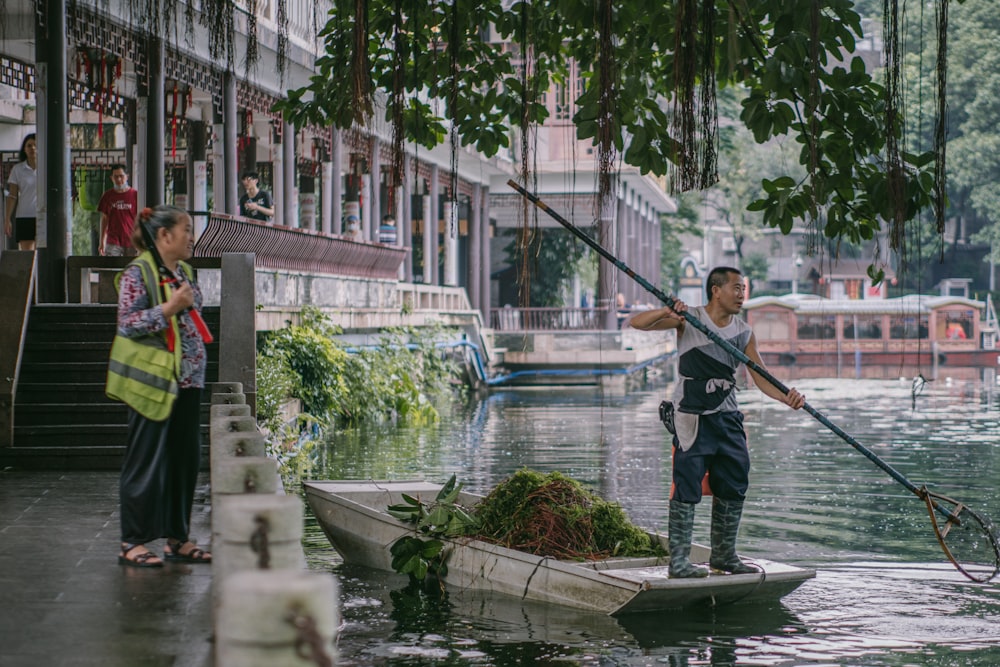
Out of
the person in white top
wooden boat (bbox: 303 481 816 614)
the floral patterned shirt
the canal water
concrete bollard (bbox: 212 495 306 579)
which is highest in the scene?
the person in white top

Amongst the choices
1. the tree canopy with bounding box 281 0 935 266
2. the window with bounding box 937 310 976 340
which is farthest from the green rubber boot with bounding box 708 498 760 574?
the window with bounding box 937 310 976 340

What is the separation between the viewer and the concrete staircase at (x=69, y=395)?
1145cm

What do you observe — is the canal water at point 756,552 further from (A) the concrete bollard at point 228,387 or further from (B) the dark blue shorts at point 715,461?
(A) the concrete bollard at point 228,387

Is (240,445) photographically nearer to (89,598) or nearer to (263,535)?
(89,598)

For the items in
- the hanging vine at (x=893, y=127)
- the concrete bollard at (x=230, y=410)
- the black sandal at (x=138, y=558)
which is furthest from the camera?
the concrete bollard at (x=230, y=410)

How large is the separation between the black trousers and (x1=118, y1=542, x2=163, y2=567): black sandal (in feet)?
0.16

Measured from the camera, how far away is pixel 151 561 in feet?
22.8

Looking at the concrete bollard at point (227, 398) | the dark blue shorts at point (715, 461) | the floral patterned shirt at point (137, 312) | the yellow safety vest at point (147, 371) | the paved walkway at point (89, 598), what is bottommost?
the paved walkway at point (89, 598)

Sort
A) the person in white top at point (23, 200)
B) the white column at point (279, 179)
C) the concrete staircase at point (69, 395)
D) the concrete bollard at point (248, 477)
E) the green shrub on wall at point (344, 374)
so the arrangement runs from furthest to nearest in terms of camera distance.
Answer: the white column at point (279, 179), the green shrub on wall at point (344, 374), the person in white top at point (23, 200), the concrete staircase at point (69, 395), the concrete bollard at point (248, 477)

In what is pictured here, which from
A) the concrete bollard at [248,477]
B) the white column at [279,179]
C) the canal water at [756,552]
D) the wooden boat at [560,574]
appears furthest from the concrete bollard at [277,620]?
the white column at [279,179]

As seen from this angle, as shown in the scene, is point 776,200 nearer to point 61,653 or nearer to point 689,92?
point 689,92

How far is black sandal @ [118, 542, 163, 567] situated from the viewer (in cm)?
695

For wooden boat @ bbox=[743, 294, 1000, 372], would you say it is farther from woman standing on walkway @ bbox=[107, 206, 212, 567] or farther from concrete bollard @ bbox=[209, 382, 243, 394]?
woman standing on walkway @ bbox=[107, 206, 212, 567]

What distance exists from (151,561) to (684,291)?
65.3 metres
